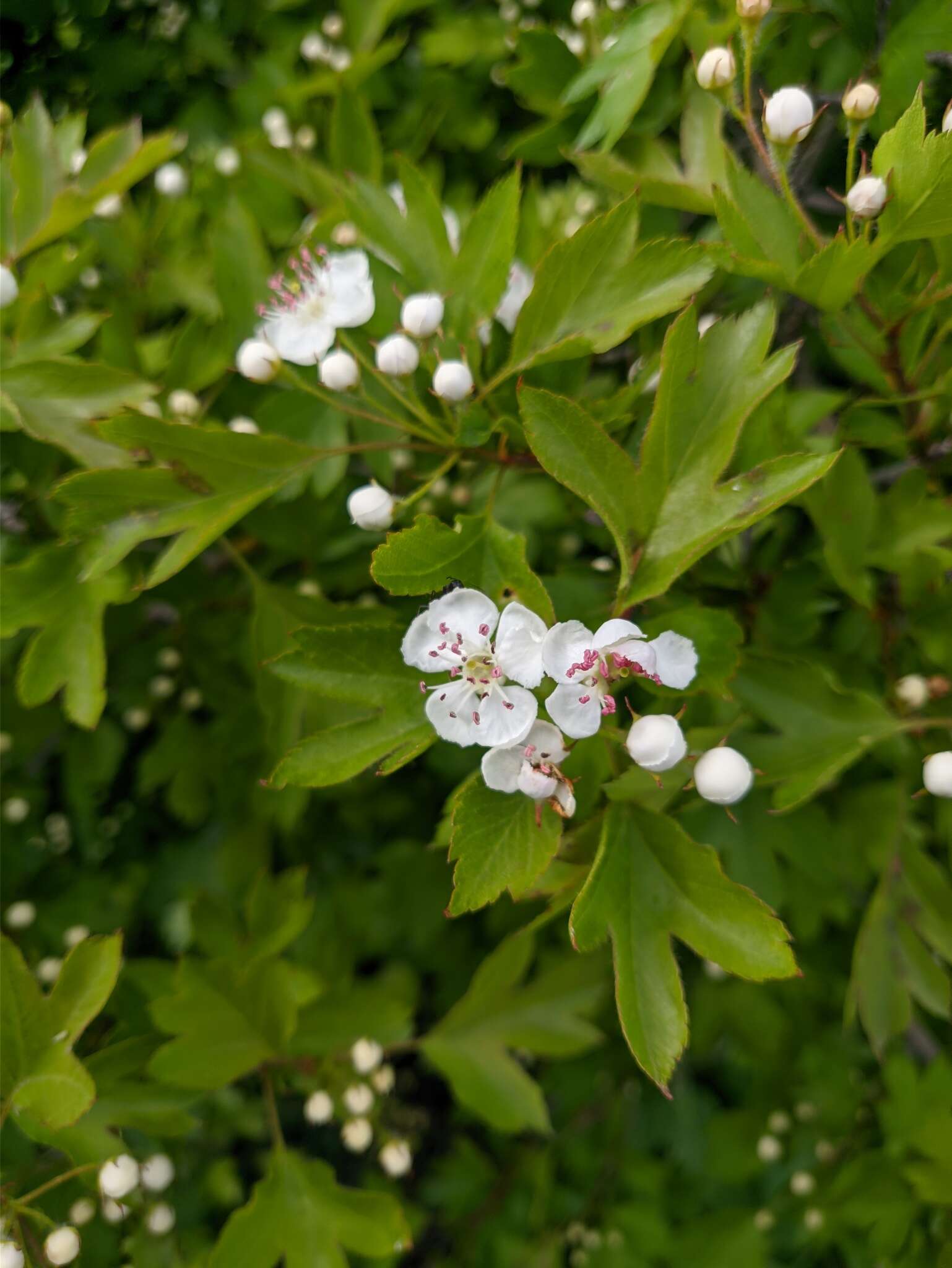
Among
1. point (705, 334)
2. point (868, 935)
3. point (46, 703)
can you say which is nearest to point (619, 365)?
point (705, 334)

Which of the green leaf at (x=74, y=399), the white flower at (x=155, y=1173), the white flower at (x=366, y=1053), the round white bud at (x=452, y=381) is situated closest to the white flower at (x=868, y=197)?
the round white bud at (x=452, y=381)

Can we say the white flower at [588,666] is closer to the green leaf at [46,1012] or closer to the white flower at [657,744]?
the white flower at [657,744]

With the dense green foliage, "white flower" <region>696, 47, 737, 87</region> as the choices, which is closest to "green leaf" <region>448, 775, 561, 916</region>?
the dense green foliage

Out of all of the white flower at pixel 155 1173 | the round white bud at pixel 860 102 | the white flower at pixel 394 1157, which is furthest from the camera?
the white flower at pixel 394 1157

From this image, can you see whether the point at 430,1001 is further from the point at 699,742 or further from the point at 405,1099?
the point at 699,742

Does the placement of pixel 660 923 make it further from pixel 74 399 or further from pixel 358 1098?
pixel 74 399

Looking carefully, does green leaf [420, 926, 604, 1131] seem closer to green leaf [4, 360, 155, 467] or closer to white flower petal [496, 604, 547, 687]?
white flower petal [496, 604, 547, 687]
